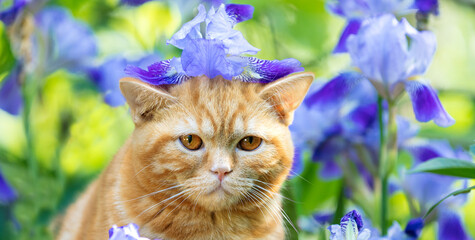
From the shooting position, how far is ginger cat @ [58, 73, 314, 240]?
69cm

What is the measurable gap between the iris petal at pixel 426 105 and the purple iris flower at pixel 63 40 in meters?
0.74

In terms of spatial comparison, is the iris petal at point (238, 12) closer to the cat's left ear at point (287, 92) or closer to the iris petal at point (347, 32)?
the cat's left ear at point (287, 92)

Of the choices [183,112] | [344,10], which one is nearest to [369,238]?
[183,112]

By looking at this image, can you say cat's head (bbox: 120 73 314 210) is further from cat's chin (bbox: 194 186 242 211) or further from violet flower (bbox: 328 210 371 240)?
violet flower (bbox: 328 210 371 240)

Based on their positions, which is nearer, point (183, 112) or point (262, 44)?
point (183, 112)

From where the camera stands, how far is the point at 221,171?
0.67m

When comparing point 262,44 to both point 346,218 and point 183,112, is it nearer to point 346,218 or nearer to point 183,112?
→ point 183,112

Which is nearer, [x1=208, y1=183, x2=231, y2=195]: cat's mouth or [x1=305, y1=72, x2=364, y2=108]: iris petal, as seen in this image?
[x1=208, y1=183, x2=231, y2=195]: cat's mouth

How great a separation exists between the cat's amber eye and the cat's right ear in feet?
0.34

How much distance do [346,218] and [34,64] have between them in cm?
75

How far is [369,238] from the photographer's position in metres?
0.63

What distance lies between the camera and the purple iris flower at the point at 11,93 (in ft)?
3.19

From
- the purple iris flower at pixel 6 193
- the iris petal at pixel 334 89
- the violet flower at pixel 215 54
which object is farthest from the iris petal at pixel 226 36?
the purple iris flower at pixel 6 193

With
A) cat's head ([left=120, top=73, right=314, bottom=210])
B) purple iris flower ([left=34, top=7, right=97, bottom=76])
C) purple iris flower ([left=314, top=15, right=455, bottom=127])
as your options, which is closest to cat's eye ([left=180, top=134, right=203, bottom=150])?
cat's head ([left=120, top=73, right=314, bottom=210])
